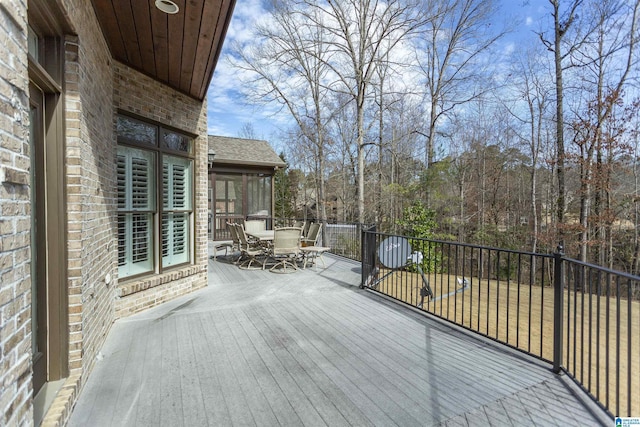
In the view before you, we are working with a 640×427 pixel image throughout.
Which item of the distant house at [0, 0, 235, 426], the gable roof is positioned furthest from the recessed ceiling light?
the gable roof

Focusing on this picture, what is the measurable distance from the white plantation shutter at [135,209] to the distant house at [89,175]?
0.01 meters

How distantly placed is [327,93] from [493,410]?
578 inches

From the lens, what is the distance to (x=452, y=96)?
46.0ft

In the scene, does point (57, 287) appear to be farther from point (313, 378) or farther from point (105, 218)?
point (313, 378)

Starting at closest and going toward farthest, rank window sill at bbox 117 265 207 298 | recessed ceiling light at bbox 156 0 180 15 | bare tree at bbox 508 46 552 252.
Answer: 1. recessed ceiling light at bbox 156 0 180 15
2. window sill at bbox 117 265 207 298
3. bare tree at bbox 508 46 552 252

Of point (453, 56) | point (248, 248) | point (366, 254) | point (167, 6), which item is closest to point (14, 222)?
point (167, 6)

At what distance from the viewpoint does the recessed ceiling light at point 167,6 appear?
2.35 meters

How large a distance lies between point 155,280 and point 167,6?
2924 mm

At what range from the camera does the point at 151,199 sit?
401 cm

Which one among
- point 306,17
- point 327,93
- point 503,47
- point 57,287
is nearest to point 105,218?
point 57,287

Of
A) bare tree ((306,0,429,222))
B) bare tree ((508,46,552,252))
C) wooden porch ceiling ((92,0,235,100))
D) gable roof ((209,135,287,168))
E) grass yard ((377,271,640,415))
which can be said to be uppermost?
bare tree ((306,0,429,222))

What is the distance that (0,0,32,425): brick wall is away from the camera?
1092 millimetres

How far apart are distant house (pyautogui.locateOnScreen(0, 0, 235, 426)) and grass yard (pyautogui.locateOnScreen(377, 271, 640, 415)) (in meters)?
2.89

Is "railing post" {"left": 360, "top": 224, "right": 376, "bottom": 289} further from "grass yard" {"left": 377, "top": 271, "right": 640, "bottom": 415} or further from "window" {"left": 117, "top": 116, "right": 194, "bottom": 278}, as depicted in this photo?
"window" {"left": 117, "top": 116, "right": 194, "bottom": 278}
